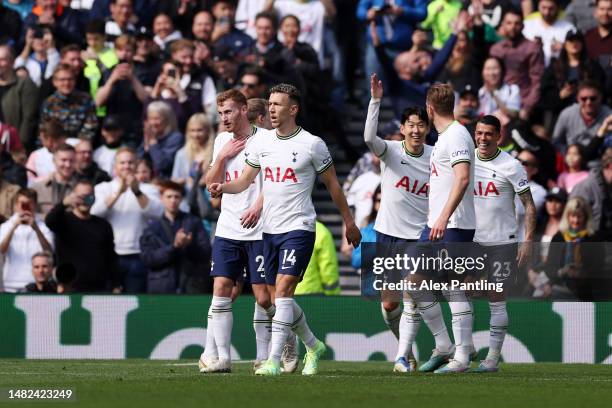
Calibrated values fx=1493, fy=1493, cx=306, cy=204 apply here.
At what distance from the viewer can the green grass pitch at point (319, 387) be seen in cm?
1027

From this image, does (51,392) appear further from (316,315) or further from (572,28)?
(572,28)

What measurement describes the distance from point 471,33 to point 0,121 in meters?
6.90

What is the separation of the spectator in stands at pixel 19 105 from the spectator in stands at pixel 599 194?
789cm

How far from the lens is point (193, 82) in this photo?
2125 centimetres

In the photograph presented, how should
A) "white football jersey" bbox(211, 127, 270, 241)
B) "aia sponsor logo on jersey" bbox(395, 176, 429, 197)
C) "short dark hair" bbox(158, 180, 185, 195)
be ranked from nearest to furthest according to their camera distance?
1. "white football jersey" bbox(211, 127, 270, 241)
2. "aia sponsor logo on jersey" bbox(395, 176, 429, 197)
3. "short dark hair" bbox(158, 180, 185, 195)

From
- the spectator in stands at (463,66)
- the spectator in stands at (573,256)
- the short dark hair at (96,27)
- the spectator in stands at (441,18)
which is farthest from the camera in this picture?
the short dark hair at (96,27)

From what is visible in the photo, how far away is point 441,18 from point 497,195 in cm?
846

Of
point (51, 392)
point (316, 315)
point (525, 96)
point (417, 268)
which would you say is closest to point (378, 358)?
point (316, 315)

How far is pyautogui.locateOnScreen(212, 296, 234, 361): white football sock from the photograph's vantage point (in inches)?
522

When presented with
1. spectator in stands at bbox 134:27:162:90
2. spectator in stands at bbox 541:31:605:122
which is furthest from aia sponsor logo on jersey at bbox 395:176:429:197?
spectator in stands at bbox 134:27:162:90

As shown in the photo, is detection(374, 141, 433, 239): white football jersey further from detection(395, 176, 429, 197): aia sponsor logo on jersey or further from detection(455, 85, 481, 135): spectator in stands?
detection(455, 85, 481, 135): spectator in stands

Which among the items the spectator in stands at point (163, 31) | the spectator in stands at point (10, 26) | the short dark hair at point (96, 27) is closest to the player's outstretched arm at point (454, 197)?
the spectator in stands at point (163, 31)

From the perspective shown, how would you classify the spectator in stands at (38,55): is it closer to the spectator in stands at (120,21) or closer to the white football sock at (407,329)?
the spectator in stands at (120,21)

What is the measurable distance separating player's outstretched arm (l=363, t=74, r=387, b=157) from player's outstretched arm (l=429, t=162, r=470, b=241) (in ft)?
2.79
